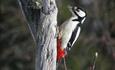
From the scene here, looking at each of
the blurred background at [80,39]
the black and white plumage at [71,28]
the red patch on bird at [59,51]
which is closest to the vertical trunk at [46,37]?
the red patch on bird at [59,51]

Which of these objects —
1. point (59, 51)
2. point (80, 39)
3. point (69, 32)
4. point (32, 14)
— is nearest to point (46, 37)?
point (32, 14)

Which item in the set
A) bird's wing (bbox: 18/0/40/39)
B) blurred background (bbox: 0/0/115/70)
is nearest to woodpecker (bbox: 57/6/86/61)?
bird's wing (bbox: 18/0/40/39)

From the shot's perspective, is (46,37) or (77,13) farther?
(77,13)

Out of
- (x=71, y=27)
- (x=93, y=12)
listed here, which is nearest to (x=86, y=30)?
(x=93, y=12)

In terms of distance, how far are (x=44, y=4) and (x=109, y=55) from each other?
4843mm

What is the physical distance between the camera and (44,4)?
390 centimetres

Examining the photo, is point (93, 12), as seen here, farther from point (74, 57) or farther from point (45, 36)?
point (45, 36)

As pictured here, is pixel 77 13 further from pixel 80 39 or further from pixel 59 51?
pixel 80 39

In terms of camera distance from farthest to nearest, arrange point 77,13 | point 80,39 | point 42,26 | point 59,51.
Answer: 1. point 80,39
2. point 77,13
3. point 59,51
4. point 42,26

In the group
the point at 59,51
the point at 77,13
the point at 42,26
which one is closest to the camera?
the point at 42,26

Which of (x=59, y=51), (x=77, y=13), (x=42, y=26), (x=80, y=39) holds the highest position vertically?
(x=42, y=26)

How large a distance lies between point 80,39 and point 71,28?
13.8 ft

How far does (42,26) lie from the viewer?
3.90 meters

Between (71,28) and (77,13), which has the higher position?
(77,13)
